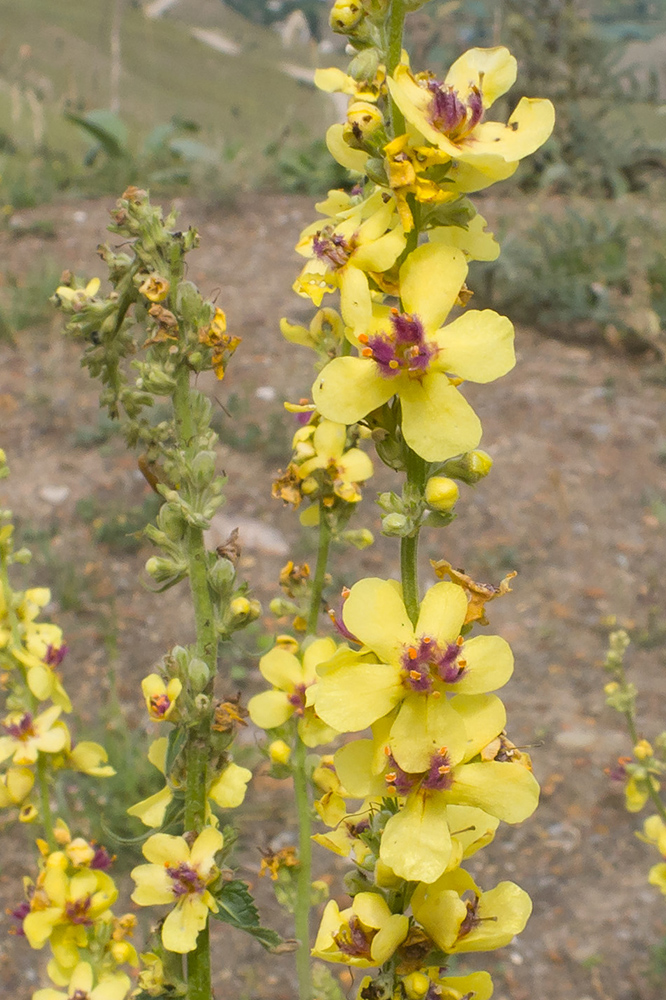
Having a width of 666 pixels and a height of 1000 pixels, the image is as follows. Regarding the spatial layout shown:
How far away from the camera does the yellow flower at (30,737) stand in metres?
1.49

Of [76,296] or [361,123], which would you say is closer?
[361,123]

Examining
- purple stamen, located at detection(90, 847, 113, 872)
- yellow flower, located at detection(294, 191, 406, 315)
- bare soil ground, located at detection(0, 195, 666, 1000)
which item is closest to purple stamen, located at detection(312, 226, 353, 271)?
yellow flower, located at detection(294, 191, 406, 315)

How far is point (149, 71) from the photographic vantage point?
35.2ft

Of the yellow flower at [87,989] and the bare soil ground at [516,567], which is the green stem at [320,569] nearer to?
the yellow flower at [87,989]

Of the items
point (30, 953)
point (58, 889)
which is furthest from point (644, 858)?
point (58, 889)

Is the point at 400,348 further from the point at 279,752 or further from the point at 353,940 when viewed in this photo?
the point at 279,752

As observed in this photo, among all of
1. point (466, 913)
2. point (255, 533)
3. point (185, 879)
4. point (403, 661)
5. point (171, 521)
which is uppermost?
point (403, 661)

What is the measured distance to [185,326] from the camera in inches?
44.1

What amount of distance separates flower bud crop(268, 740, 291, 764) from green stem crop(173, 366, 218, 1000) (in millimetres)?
258

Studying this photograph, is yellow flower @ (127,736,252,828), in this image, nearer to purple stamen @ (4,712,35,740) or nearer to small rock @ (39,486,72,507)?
purple stamen @ (4,712,35,740)

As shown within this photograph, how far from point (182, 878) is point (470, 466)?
59 centimetres

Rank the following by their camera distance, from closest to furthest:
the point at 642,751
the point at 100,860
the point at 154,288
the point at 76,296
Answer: the point at 154,288 < the point at 76,296 < the point at 100,860 < the point at 642,751

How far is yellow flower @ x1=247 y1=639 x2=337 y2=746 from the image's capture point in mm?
1330

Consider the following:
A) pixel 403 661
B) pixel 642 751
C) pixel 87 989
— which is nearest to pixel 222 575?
pixel 403 661
